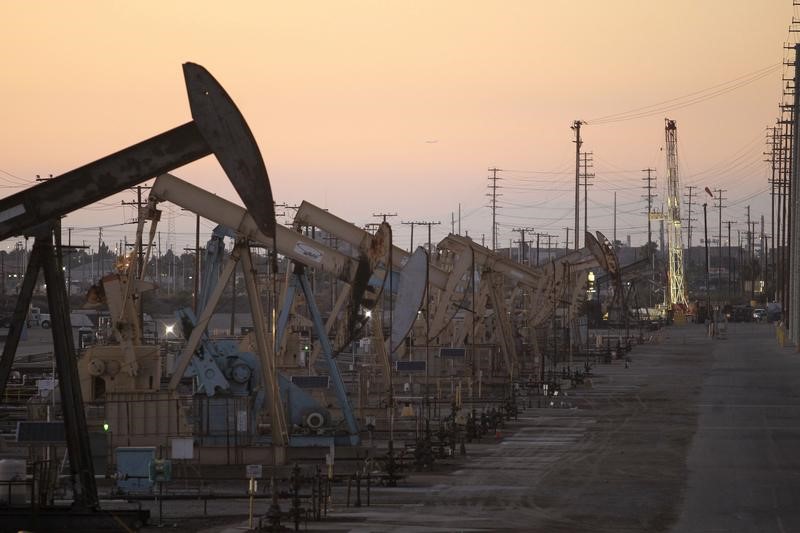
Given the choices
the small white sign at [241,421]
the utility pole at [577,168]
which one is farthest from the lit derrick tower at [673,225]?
the small white sign at [241,421]

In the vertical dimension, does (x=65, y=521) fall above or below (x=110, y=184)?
below

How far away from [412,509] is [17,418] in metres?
19.9

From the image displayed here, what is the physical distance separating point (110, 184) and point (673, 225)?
139m

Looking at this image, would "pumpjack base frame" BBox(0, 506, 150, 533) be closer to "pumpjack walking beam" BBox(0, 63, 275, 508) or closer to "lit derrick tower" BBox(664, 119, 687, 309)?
"pumpjack walking beam" BBox(0, 63, 275, 508)

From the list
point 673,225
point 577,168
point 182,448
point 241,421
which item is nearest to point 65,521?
point 182,448

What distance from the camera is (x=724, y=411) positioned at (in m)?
45.5

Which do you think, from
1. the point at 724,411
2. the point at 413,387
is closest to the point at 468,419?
the point at 724,411

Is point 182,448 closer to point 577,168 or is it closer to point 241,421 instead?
point 241,421

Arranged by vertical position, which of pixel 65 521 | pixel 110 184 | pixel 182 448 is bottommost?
pixel 65 521

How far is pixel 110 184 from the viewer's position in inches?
805

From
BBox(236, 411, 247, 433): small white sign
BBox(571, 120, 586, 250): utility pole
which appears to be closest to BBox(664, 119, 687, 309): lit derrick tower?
BBox(571, 120, 586, 250): utility pole

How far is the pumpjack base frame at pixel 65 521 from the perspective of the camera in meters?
20.6

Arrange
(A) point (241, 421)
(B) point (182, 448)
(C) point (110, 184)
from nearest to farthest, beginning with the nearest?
(C) point (110, 184)
(B) point (182, 448)
(A) point (241, 421)

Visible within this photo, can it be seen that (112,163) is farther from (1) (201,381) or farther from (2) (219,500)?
(1) (201,381)
